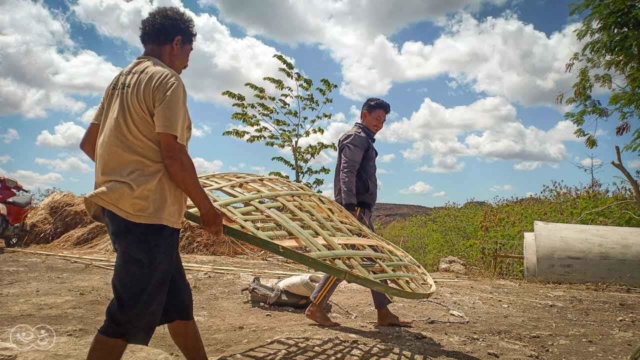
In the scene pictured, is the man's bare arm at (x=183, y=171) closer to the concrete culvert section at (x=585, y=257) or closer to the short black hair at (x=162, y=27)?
the short black hair at (x=162, y=27)

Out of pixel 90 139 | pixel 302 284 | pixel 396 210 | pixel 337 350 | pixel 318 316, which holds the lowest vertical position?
pixel 337 350

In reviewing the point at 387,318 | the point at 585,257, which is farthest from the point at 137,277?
the point at 585,257

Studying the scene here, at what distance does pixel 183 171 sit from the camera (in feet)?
5.26

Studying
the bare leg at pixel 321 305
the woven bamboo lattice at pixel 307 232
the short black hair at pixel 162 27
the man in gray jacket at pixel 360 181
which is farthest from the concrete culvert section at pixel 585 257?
the short black hair at pixel 162 27

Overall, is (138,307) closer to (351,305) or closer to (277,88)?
(351,305)

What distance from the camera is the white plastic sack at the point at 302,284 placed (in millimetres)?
3633

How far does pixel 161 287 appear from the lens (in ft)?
5.51

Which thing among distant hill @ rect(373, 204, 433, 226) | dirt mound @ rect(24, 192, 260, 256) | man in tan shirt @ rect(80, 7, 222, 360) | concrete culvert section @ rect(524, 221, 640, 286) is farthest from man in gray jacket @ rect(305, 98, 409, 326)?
distant hill @ rect(373, 204, 433, 226)

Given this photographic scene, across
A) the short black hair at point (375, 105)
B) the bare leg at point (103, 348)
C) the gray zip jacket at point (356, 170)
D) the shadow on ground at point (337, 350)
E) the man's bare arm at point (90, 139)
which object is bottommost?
the shadow on ground at point (337, 350)

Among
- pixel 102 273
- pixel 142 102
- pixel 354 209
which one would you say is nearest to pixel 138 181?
pixel 142 102

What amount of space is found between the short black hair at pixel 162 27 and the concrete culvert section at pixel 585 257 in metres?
5.31

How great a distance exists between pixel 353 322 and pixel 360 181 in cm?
106

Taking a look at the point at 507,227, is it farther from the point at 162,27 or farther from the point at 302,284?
the point at 162,27

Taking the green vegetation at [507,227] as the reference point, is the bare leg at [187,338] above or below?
below
